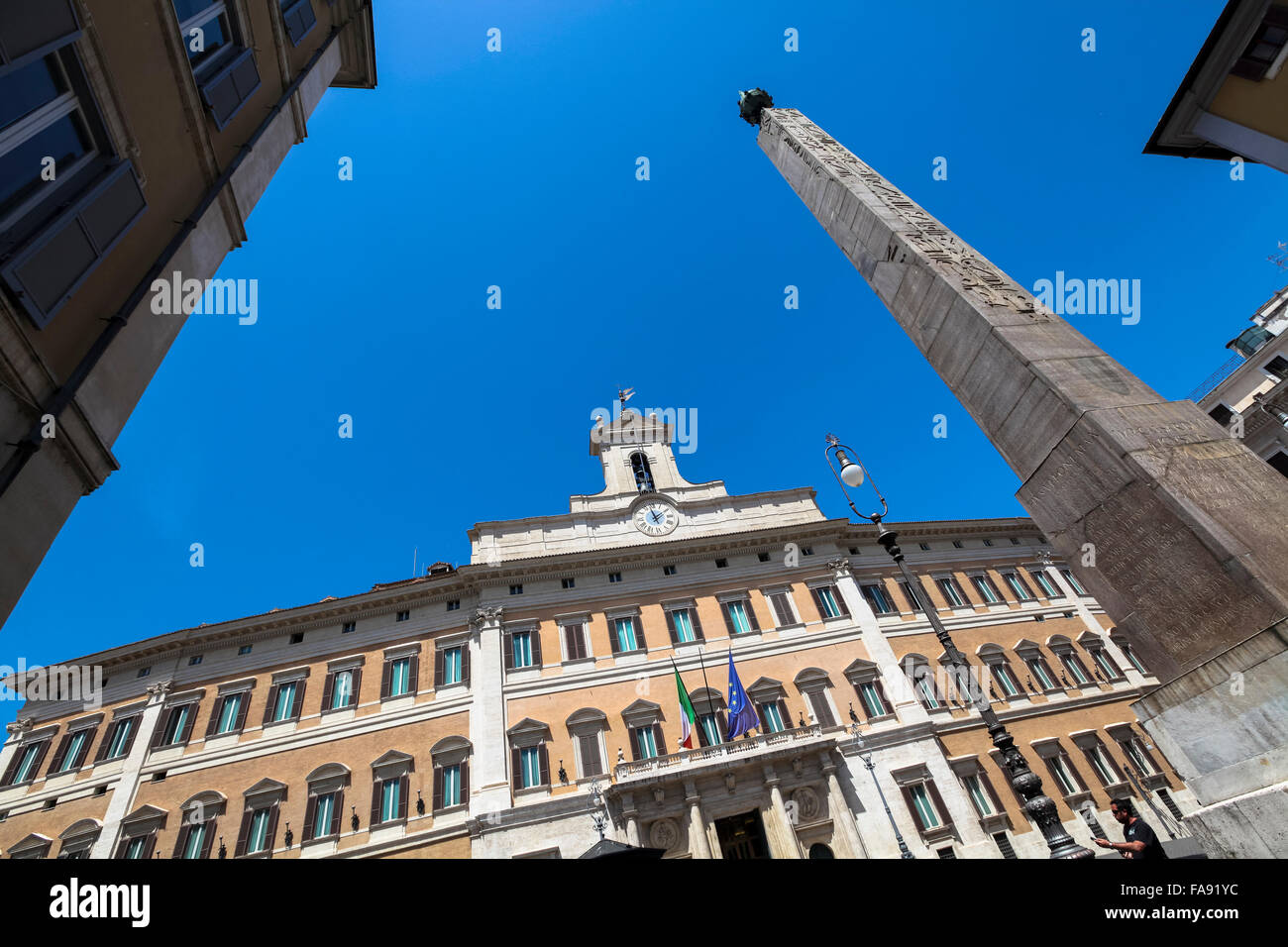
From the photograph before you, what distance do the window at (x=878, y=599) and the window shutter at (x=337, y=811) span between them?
18603 mm

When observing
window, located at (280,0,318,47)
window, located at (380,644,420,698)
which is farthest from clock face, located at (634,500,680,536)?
window, located at (280,0,318,47)

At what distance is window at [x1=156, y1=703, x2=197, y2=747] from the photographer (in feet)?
59.4

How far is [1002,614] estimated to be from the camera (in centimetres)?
2438

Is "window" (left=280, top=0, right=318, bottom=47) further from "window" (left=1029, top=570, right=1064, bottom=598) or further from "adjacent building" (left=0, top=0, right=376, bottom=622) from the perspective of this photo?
"window" (left=1029, top=570, right=1064, bottom=598)

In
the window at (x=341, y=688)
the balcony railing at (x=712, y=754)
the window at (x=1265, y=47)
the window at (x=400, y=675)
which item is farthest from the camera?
the window at (x=400, y=675)

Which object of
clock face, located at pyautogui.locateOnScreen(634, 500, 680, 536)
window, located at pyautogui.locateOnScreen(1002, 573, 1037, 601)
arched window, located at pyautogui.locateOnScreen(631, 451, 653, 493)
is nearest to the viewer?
clock face, located at pyautogui.locateOnScreen(634, 500, 680, 536)

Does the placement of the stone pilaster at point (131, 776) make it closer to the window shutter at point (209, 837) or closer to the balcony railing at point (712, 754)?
the window shutter at point (209, 837)

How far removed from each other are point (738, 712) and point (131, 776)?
17.5 metres

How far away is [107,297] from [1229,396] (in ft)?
126

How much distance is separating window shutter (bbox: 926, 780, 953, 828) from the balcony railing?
367cm

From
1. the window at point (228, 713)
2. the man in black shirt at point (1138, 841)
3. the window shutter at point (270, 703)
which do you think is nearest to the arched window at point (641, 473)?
the window shutter at point (270, 703)

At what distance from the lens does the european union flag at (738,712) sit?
57.4 feet

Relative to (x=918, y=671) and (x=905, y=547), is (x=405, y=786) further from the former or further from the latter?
(x=905, y=547)
